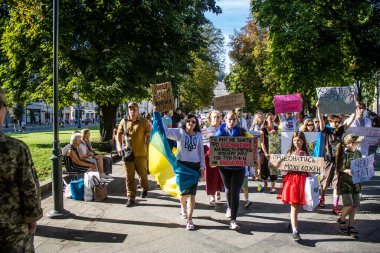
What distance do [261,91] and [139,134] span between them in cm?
3354

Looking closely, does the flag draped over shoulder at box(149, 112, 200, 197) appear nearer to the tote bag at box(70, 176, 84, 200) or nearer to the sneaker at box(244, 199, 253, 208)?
the sneaker at box(244, 199, 253, 208)

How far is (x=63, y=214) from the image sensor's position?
6.33 metres

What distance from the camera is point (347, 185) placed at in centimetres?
555

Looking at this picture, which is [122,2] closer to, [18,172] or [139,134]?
[139,134]

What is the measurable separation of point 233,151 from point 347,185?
182 cm

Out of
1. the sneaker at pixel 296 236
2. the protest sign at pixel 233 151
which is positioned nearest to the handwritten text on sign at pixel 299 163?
the protest sign at pixel 233 151

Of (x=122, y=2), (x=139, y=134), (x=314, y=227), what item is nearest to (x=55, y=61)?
(x=139, y=134)

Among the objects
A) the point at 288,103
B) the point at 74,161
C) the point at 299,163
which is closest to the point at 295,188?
the point at 299,163

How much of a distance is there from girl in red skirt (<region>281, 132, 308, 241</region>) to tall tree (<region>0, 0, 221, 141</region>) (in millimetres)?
10848

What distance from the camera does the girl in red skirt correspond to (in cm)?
527

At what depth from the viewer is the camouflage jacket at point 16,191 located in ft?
8.22

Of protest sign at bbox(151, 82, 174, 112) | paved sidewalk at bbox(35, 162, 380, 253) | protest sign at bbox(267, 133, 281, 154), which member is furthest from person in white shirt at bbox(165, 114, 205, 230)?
protest sign at bbox(267, 133, 281, 154)

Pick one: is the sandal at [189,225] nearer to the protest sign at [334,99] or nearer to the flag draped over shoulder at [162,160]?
the flag draped over shoulder at [162,160]

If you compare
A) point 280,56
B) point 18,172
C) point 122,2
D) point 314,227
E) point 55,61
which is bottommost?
point 314,227
